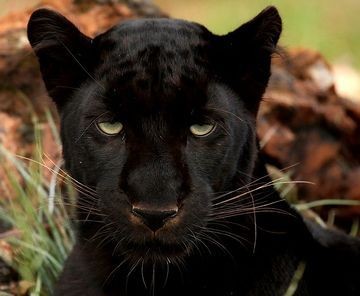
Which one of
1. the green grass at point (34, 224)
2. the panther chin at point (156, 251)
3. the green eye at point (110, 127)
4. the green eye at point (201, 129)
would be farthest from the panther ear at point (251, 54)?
the green grass at point (34, 224)

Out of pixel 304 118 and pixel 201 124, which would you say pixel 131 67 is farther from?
pixel 304 118

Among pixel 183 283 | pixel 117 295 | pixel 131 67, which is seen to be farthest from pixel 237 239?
pixel 131 67

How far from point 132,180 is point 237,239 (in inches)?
21.1

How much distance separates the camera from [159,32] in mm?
3488

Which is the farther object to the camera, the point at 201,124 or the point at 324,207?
the point at 324,207

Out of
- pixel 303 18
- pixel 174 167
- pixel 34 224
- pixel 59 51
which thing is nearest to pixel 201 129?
pixel 174 167

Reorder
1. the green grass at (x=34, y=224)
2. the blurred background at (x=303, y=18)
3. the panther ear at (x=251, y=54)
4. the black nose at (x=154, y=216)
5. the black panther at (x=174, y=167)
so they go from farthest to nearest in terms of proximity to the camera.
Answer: the blurred background at (x=303, y=18) → the green grass at (x=34, y=224) → the panther ear at (x=251, y=54) → the black panther at (x=174, y=167) → the black nose at (x=154, y=216)

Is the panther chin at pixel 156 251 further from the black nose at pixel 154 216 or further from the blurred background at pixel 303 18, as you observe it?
the blurred background at pixel 303 18

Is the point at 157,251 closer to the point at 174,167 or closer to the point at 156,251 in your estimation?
the point at 156,251

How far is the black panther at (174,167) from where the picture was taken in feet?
10.7

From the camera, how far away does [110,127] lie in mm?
3383

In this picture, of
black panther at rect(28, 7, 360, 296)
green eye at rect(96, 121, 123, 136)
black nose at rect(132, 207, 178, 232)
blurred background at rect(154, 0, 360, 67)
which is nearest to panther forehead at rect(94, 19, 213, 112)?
black panther at rect(28, 7, 360, 296)

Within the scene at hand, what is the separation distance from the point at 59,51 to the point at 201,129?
0.63m

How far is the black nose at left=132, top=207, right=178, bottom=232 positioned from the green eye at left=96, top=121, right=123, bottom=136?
32 centimetres
